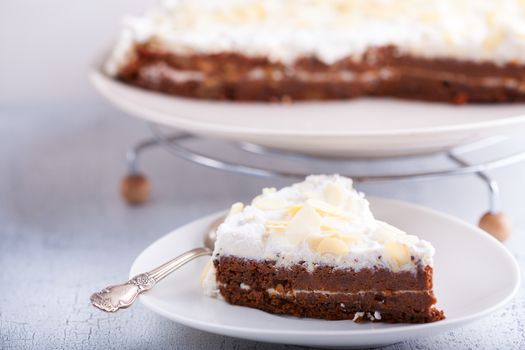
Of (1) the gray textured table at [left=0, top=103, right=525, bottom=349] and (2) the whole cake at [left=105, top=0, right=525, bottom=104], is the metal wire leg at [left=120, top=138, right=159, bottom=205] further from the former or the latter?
(2) the whole cake at [left=105, top=0, right=525, bottom=104]

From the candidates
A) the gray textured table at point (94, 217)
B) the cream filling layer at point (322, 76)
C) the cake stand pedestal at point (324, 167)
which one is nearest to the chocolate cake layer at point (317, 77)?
the cream filling layer at point (322, 76)

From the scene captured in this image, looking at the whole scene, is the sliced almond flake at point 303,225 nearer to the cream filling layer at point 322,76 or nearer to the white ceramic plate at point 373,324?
the white ceramic plate at point 373,324

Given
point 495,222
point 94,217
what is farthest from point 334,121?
point 94,217

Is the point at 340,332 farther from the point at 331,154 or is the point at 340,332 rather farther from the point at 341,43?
the point at 341,43

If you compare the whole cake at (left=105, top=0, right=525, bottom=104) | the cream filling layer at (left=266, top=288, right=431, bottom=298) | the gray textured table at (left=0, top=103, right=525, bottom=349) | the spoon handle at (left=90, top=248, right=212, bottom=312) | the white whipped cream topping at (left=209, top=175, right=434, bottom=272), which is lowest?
the gray textured table at (left=0, top=103, right=525, bottom=349)

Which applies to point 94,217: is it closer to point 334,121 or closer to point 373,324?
point 334,121

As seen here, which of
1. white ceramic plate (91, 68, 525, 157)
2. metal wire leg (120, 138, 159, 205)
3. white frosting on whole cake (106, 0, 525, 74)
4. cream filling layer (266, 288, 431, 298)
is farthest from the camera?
white frosting on whole cake (106, 0, 525, 74)

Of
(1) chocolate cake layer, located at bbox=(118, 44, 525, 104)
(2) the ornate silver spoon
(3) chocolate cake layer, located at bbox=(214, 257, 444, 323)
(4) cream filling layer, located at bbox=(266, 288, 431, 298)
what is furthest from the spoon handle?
(1) chocolate cake layer, located at bbox=(118, 44, 525, 104)

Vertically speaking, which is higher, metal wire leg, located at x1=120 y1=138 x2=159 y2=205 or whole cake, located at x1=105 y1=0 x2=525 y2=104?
whole cake, located at x1=105 y1=0 x2=525 y2=104
